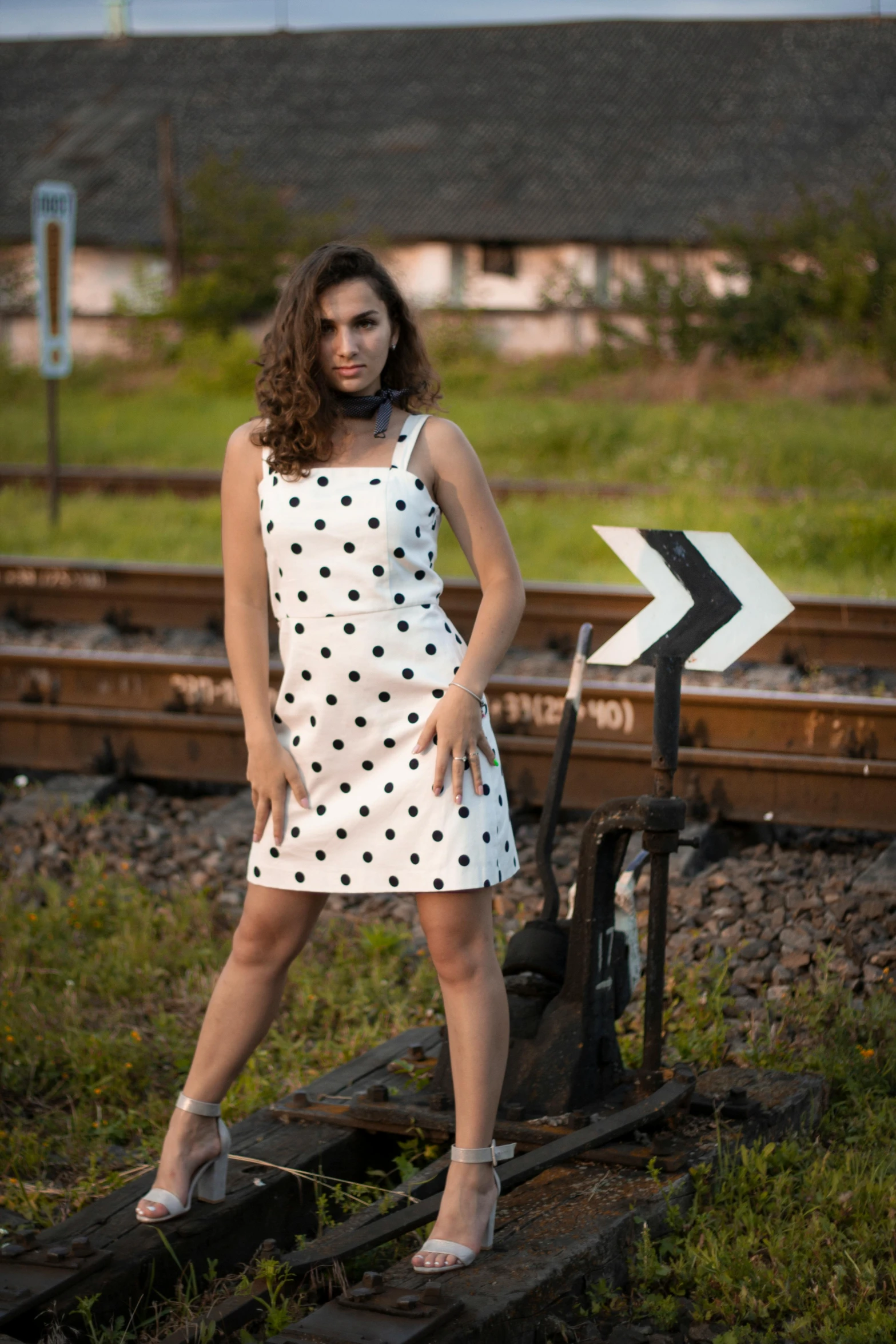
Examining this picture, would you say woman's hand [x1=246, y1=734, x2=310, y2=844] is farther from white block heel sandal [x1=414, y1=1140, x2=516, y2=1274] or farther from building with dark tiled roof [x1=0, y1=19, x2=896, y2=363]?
building with dark tiled roof [x1=0, y1=19, x2=896, y2=363]

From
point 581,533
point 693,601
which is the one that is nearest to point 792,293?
point 581,533

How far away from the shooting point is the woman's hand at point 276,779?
2.90 m

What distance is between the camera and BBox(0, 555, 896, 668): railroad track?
718 centimetres

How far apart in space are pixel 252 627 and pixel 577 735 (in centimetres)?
302

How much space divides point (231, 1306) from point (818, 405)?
16.1 metres

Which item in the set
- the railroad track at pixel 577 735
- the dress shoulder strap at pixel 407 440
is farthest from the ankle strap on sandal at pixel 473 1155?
the railroad track at pixel 577 735

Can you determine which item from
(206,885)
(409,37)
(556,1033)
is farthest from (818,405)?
(409,37)

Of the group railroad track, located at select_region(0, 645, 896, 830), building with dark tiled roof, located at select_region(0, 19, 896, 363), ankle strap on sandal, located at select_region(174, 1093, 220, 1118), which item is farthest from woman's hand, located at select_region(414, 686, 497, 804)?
building with dark tiled roof, located at select_region(0, 19, 896, 363)

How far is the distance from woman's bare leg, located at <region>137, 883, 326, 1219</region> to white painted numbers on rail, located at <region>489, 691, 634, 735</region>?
2.88 m

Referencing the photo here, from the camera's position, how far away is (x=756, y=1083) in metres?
3.58

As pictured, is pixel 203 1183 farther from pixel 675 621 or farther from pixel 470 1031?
pixel 675 621

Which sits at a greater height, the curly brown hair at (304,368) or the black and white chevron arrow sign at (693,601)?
the curly brown hair at (304,368)

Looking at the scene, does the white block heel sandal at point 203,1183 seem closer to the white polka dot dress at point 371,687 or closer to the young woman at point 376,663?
the young woman at point 376,663

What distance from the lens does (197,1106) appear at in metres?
3.07
